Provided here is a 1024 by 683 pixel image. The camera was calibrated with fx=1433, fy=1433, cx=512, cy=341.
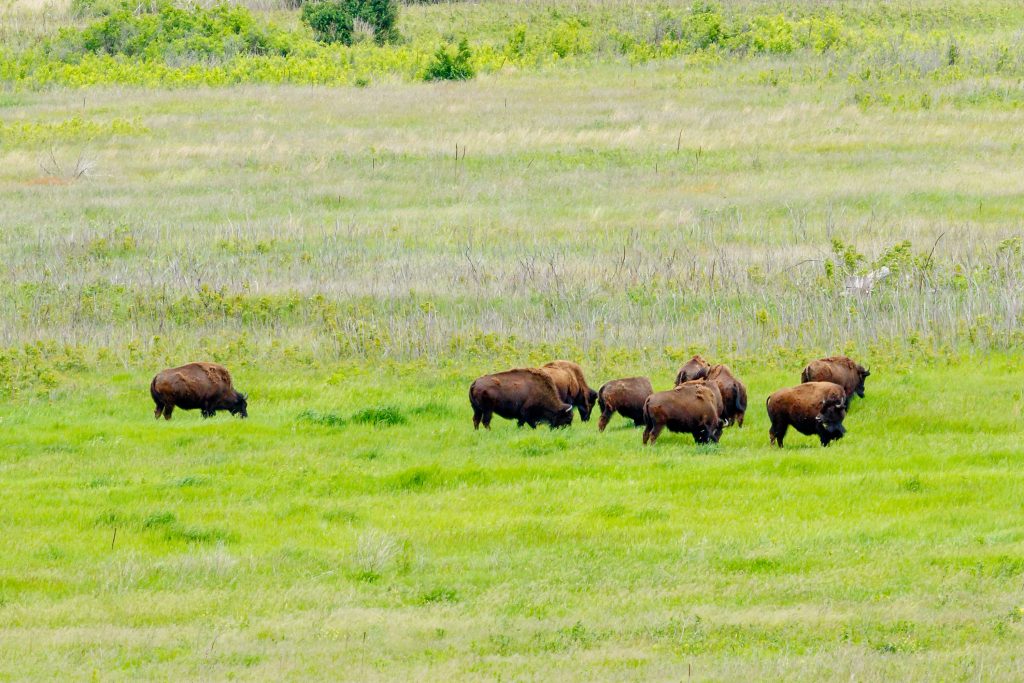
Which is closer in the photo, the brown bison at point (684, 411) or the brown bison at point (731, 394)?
the brown bison at point (684, 411)

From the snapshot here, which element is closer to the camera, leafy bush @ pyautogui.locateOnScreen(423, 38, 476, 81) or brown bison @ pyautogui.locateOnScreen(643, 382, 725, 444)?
brown bison @ pyautogui.locateOnScreen(643, 382, 725, 444)

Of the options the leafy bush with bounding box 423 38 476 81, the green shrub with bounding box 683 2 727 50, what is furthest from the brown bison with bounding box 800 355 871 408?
the green shrub with bounding box 683 2 727 50

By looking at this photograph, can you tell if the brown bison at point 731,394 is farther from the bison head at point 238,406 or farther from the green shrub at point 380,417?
the bison head at point 238,406

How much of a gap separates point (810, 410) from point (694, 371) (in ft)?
10.0

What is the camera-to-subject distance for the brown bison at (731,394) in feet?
63.5

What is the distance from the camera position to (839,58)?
5875 cm

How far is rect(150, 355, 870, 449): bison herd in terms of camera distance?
17.8m

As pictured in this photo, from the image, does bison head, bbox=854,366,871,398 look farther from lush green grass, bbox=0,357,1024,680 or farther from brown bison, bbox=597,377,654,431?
brown bison, bbox=597,377,654,431

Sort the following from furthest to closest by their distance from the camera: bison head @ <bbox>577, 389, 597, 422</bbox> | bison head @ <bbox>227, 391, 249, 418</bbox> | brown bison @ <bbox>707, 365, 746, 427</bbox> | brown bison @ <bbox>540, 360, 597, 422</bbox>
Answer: bison head @ <bbox>227, 391, 249, 418</bbox>, bison head @ <bbox>577, 389, 597, 422</bbox>, brown bison @ <bbox>540, 360, 597, 422</bbox>, brown bison @ <bbox>707, 365, 746, 427</bbox>

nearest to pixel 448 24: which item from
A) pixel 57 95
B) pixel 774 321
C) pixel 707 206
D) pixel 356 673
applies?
pixel 57 95

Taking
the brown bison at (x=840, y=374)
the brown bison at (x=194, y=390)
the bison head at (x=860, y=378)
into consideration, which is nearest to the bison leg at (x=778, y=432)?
the brown bison at (x=840, y=374)

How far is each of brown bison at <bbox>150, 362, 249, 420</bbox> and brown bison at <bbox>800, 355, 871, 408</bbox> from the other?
26.8 ft

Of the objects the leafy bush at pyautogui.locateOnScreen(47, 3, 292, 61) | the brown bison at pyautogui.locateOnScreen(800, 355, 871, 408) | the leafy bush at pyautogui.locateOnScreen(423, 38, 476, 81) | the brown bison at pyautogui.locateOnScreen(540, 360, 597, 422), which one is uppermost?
the leafy bush at pyautogui.locateOnScreen(47, 3, 292, 61)

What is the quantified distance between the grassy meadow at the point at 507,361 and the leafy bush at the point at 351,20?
12.2m
